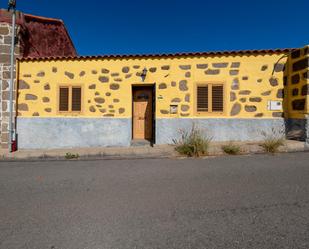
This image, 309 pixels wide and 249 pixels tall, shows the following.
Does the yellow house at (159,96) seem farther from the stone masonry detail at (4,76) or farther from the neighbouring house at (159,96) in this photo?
the stone masonry detail at (4,76)

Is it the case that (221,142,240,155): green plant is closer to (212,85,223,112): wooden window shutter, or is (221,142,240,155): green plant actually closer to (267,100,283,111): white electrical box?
(212,85,223,112): wooden window shutter

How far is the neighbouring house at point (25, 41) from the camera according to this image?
808cm

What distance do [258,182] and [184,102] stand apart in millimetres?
4712

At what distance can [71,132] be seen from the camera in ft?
26.6

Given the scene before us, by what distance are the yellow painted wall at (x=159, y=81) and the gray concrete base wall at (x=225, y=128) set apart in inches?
9.0

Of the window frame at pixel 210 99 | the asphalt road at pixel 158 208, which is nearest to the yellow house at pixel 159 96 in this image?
the window frame at pixel 210 99

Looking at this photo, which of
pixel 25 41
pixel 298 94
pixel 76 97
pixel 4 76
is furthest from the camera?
pixel 25 41

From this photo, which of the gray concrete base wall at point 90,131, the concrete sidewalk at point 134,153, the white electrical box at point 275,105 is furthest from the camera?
the gray concrete base wall at point 90,131

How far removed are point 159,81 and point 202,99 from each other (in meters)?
1.76

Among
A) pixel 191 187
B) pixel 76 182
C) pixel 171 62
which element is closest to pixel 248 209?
pixel 191 187

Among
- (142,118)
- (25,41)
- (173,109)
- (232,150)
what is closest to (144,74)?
(173,109)

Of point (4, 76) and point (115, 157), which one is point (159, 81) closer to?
point (115, 157)

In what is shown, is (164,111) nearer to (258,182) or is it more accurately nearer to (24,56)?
(258,182)

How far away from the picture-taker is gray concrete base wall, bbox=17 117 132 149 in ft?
26.5
